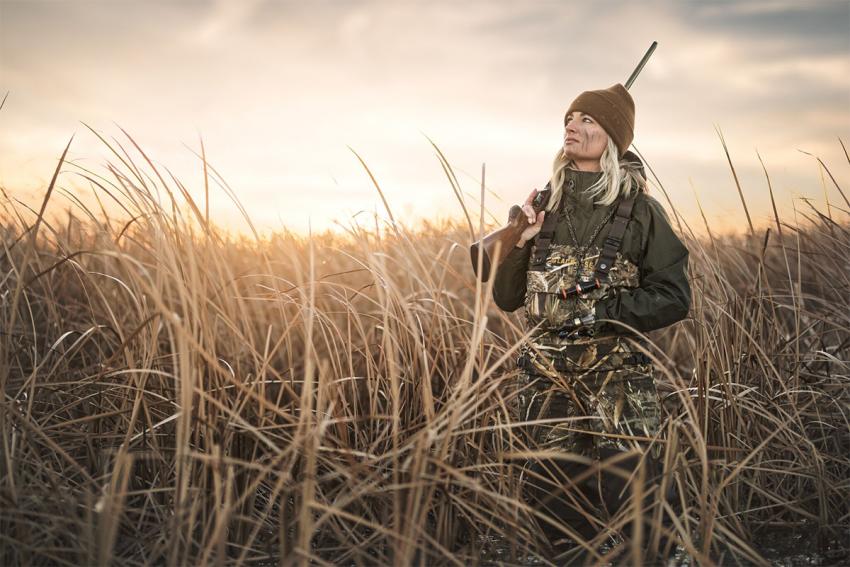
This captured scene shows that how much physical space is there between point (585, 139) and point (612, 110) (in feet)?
0.50

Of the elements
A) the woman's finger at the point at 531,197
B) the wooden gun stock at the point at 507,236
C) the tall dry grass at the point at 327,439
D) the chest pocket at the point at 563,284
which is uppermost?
the woman's finger at the point at 531,197

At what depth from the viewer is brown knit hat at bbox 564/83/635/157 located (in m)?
2.77

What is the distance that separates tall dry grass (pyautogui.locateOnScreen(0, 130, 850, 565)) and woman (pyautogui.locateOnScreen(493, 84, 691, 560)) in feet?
0.40

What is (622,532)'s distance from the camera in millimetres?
2457

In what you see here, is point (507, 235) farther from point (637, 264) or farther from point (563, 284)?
point (637, 264)

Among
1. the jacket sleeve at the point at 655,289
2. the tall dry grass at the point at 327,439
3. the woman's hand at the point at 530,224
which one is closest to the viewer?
the tall dry grass at the point at 327,439

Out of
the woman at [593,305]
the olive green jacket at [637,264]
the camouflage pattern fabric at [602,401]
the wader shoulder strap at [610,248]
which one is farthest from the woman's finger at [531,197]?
the camouflage pattern fabric at [602,401]

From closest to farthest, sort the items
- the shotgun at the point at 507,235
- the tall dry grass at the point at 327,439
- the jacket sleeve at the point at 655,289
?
the tall dry grass at the point at 327,439 < the jacket sleeve at the point at 655,289 < the shotgun at the point at 507,235

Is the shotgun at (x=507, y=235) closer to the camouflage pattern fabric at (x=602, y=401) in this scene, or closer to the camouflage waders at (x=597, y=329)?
the camouflage waders at (x=597, y=329)

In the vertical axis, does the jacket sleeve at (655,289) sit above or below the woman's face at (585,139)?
below

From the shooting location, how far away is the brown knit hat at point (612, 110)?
2.77m

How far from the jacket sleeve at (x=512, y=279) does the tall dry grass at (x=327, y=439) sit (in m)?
0.20

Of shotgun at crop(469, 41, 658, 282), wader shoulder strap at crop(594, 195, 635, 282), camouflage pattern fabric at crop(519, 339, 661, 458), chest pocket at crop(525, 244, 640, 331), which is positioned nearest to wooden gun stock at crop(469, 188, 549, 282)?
shotgun at crop(469, 41, 658, 282)

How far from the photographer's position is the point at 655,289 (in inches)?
101
